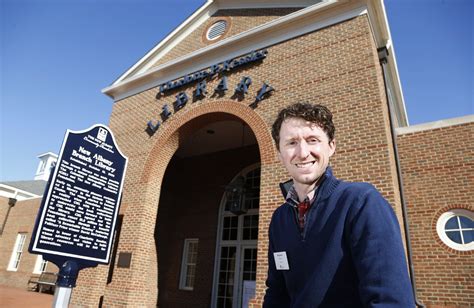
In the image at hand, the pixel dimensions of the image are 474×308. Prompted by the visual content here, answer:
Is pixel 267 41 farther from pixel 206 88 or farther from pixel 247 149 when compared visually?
pixel 247 149

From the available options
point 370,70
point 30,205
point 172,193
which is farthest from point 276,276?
point 30,205

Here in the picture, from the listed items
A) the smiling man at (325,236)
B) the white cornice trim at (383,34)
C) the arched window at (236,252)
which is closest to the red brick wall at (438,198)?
the white cornice trim at (383,34)

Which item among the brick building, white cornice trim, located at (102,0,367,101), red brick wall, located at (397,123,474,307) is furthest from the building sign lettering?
red brick wall, located at (397,123,474,307)

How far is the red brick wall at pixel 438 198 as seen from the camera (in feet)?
20.4

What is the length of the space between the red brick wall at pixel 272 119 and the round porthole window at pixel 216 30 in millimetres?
2116

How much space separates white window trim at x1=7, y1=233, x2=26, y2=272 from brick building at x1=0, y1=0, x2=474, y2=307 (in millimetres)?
10573

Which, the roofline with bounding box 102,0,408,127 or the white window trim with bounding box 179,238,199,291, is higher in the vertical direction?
the roofline with bounding box 102,0,408,127

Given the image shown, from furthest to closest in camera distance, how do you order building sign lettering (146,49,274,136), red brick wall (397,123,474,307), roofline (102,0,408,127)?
building sign lettering (146,49,274,136), roofline (102,0,408,127), red brick wall (397,123,474,307)

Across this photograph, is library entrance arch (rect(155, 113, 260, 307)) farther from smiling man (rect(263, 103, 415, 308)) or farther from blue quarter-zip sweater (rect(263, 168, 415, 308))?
blue quarter-zip sweater (rect(263, 168, 415, 308))

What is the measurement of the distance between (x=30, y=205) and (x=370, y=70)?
1963 cm

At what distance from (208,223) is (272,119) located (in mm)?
6153

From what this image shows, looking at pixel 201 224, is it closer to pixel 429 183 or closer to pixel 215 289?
→ pixel 215 289

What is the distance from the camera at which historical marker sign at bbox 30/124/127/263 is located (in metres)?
4.66

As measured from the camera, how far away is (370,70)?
6.82 metres
